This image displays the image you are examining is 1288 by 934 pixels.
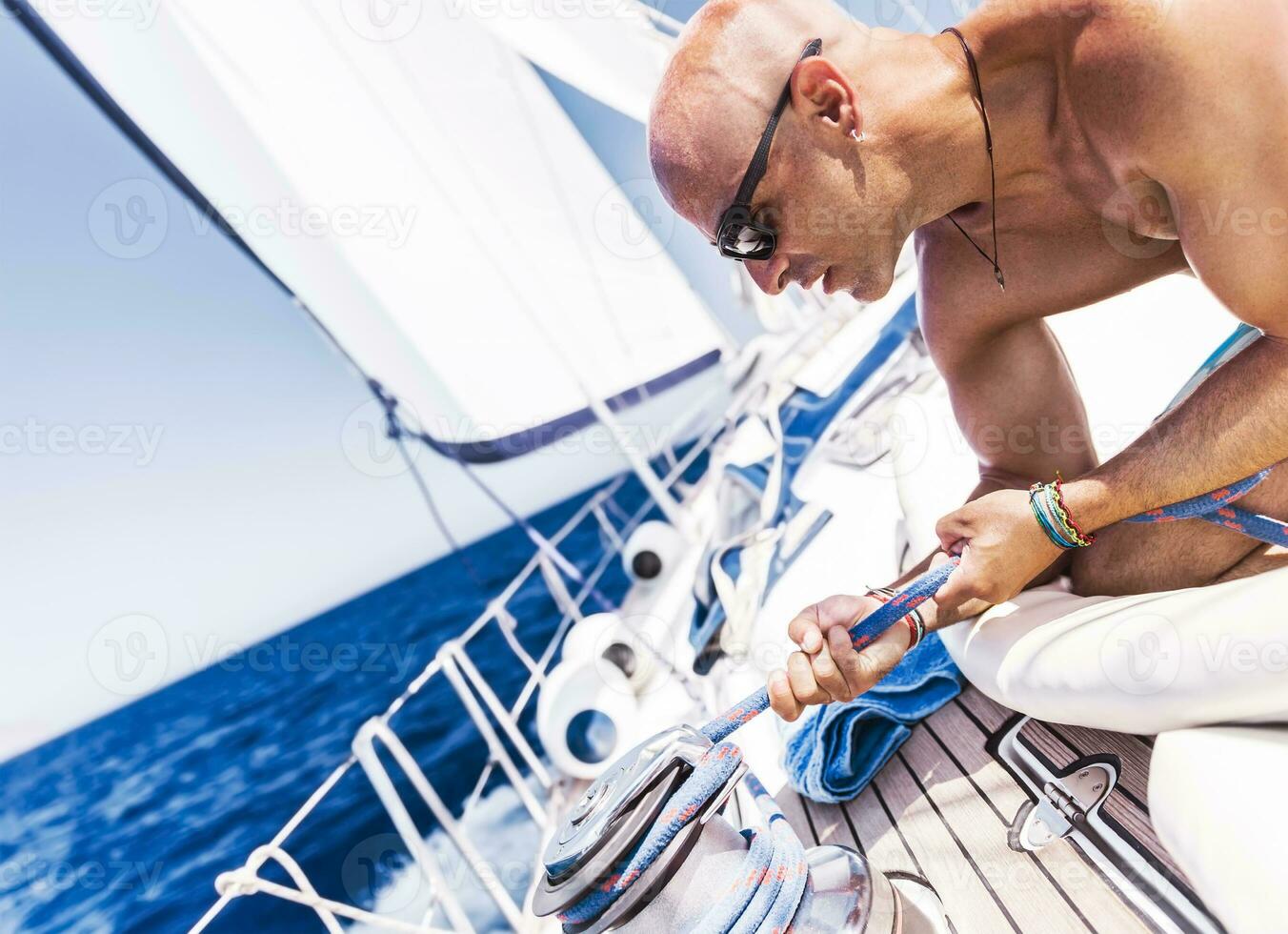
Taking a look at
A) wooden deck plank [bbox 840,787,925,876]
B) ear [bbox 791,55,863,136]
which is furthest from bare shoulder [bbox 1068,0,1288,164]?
wooden deck plank [bbox 840,787,925,876]

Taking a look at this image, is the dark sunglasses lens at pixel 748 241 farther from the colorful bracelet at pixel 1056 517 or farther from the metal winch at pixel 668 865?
the metal winch at pixel 668 865

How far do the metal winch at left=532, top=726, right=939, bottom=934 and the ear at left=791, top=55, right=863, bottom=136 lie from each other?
89cm

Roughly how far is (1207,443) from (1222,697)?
322 millimetres

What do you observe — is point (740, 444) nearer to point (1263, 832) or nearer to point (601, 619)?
point (601, 619)

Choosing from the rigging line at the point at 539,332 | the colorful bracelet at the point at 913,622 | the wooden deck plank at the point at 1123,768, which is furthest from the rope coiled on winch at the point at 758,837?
the rigging line at the point at 539,332

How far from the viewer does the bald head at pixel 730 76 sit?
1.08m

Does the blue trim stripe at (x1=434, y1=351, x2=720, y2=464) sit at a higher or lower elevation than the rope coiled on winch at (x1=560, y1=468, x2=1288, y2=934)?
higher

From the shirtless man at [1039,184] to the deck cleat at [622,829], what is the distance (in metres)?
0.21

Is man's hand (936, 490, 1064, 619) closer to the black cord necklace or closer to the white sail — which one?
the black cord necklace

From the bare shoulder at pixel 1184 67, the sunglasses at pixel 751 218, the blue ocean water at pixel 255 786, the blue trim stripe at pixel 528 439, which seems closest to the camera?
the bare shoulder at pixel 1184 67

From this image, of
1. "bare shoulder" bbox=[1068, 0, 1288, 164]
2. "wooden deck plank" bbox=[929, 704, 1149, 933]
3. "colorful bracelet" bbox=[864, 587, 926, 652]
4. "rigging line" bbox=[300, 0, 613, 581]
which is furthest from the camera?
"rigging line" bbox=[300, 0, 613, 581]

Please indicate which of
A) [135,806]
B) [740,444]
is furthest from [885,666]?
[135,806]

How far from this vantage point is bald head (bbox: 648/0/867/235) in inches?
42.6

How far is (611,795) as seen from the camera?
950 millimetres
